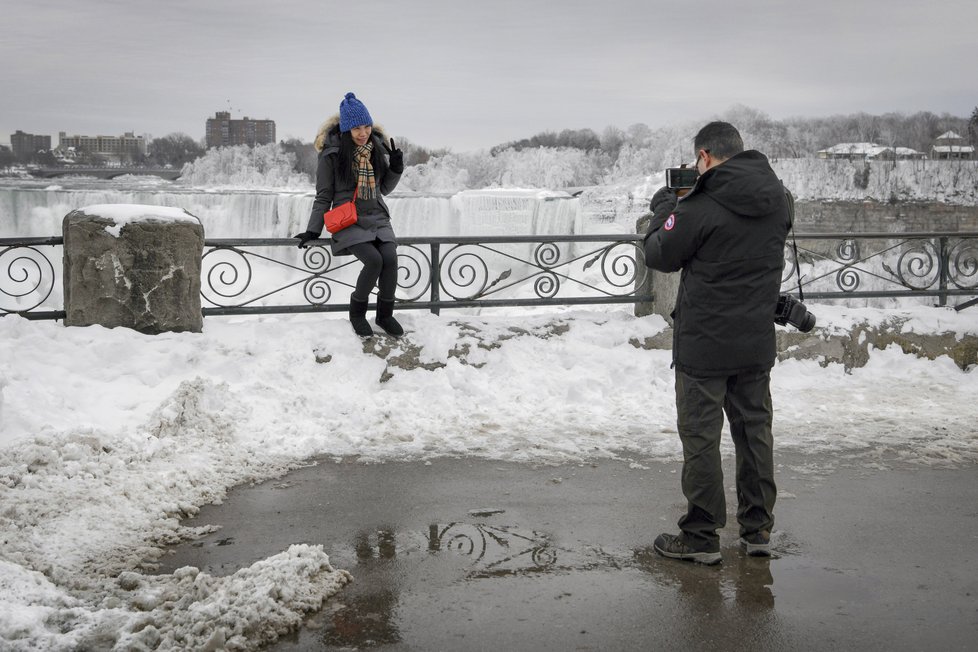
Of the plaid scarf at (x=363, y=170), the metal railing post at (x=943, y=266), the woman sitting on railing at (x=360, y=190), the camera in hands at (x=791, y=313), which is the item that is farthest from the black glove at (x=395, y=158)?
the metal railing post at (x=943, y=266)

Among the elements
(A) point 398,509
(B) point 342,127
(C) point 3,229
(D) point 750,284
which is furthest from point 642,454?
(C) point 3,229

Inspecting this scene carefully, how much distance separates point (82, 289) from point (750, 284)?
559 cm

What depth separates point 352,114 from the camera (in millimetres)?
7664

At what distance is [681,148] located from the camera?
39219mm

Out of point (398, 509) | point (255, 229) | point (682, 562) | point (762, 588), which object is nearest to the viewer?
point (762, 588)

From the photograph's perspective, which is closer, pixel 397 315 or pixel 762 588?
pixel 762 588

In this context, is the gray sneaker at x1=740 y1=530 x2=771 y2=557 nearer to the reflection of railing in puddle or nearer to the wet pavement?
the wet pavement

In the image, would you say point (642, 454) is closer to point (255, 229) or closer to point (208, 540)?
point (208, 540)

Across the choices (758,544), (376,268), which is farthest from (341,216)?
(758,544)

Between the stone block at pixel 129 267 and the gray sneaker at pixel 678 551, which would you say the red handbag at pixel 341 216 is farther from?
the gray sneaker at pixel 678 551

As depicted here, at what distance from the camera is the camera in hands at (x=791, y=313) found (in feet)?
14.9

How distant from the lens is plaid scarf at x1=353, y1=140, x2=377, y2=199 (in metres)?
7.81

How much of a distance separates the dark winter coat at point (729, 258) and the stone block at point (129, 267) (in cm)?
482

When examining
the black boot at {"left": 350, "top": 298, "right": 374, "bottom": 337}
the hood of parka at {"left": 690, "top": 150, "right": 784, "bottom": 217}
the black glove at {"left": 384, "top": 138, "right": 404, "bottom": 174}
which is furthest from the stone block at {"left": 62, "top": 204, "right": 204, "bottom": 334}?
the hood of parka at {"left": 690, "top": 150, "right": 784, "bottom": 217}
